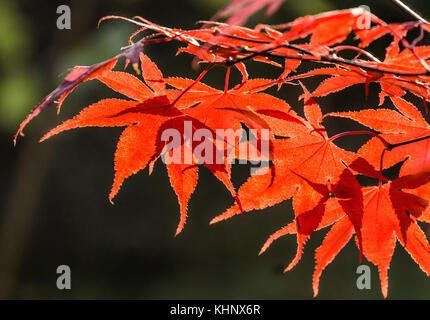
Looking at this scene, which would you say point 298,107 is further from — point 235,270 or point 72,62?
point 72,62

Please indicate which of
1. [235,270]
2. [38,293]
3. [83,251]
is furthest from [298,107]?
[38,293]

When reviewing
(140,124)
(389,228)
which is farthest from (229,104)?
(389,228)

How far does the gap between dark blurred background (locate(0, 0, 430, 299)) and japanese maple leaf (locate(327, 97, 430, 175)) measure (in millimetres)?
2696

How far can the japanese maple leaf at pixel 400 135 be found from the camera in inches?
17.7

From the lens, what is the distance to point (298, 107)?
3.31m

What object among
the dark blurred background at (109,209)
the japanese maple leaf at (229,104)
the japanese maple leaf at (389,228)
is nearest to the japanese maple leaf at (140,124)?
the japanese maple leaf at (229,104)

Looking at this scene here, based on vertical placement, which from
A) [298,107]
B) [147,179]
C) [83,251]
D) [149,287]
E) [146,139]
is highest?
[298,107]

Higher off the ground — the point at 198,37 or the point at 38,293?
the point at 38,293

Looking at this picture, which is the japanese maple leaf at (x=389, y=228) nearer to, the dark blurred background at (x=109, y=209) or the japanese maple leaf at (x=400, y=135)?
the japanese maple leaf at (x=400, y=135)

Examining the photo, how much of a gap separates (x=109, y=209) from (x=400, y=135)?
3.29 metres

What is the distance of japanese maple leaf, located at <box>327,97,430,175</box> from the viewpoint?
449 millimetres

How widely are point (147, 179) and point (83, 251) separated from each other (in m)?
0.71

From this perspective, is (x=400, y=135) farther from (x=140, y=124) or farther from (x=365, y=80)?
(x=140, y=124)

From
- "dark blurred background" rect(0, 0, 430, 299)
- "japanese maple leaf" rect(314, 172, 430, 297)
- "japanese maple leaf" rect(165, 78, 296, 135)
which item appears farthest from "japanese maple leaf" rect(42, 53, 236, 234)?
"dark blurred background" rect(0, 0, 430, 299)
